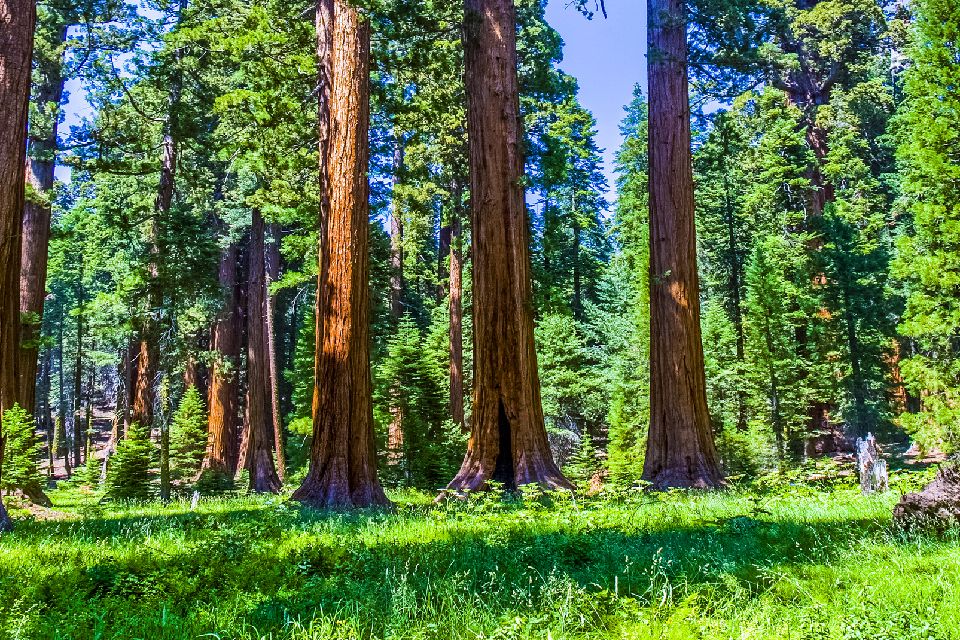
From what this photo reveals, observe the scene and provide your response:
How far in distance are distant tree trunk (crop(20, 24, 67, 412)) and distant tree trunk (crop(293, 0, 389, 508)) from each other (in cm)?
793

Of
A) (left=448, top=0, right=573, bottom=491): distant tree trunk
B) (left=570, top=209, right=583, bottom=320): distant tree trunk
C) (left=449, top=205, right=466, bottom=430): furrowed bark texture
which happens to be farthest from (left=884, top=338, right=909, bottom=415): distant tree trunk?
(left=448, top=0, right=573, bottom=491): distant tree trunk

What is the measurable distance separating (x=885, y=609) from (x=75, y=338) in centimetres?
5556

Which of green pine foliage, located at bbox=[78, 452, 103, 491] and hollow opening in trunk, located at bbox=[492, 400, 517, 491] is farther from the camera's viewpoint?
green pine foliage, located at bbox=[78, 452, 103, 491]

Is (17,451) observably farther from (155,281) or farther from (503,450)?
(503,450)

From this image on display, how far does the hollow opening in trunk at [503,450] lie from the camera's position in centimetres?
898

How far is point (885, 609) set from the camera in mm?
2582

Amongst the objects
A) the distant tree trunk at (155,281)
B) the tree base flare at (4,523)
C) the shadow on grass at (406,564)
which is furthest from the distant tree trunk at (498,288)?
the distant tree trunk at (155,281)

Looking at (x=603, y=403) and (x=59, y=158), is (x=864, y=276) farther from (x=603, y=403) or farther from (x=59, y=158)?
(x=59, y=158)

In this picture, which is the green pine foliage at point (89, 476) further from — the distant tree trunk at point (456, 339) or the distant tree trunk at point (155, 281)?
the distant tree trunk at point (456, 339)

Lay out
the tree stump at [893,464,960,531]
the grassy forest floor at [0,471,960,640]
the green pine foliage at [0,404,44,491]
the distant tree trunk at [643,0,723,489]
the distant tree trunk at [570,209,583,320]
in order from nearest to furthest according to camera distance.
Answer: the grassy forest floor at [0,471,960,640] → the tree stump at [893,464,960,531] → the distant tree trunk at [643,0,723,489] → the green pine foliage at [0,404,44,491] → the distant tree trunk at [570,209,583,320]

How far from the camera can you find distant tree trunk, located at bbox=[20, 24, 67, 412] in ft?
42.3

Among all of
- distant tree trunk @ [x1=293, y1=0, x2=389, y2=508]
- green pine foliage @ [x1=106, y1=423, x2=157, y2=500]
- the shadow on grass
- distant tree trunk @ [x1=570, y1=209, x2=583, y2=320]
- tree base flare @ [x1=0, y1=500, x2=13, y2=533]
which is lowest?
green pine foliage @ [x1=106, y1=423, x2=157, y2=500]

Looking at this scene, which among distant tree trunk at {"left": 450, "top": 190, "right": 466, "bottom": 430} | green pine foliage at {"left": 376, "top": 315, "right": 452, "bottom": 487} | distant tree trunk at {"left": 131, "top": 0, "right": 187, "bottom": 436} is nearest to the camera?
distant tree trunk at {"left": 131, "top": 0, "right": 187, "bottom": 436}

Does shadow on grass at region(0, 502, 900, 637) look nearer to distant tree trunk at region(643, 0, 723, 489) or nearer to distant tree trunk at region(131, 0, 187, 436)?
distant tree trunk at region(643, 0, 723, 489)
